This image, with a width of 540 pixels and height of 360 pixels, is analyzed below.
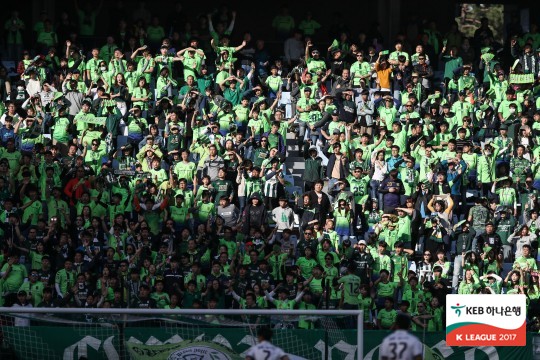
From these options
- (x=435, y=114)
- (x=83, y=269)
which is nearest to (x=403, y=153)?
(x=435, y=114)

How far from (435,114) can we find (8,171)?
30.7ft

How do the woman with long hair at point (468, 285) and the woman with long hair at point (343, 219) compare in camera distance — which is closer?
the woman with long hair at point (468, 285)

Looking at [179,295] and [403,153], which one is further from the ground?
[403,153]

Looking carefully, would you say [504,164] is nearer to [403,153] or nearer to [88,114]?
[403,153]

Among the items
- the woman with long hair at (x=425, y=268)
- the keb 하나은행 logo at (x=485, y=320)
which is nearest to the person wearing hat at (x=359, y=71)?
the woman with long hair at (x=425, y=268)

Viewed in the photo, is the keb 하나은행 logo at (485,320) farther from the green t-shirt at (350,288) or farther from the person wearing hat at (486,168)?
the person wearing hat at (486,168)

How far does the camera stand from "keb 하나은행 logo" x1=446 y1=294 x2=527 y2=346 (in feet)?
74.0

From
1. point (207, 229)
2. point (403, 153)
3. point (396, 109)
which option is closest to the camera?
point (207, 229)

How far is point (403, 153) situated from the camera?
96.4 ft

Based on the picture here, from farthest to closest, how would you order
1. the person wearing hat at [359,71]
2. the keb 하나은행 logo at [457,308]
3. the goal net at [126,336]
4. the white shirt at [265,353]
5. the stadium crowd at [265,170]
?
the person wearing hat at [359,71]
the stadium crowd at [265,170]
the keb 하나은행 logo at [457,308]
the goal net at [126,336]
the white shirt at [265,353]

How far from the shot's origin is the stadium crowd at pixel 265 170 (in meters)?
25.8

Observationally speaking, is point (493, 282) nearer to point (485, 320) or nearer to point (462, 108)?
point (485, 320)

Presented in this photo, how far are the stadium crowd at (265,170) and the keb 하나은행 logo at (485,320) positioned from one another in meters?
2.01

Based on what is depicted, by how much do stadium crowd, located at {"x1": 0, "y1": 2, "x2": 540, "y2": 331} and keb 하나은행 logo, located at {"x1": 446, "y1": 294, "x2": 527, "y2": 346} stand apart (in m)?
2.01
